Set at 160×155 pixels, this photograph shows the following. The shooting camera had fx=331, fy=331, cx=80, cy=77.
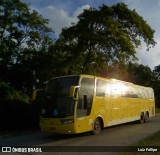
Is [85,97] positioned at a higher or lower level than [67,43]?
lower

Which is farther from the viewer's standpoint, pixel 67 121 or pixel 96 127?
pixel 96 127

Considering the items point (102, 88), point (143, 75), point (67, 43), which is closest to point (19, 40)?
point (67, 43)

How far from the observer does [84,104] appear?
15.9 m

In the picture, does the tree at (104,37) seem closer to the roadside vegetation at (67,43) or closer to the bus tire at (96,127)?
the roadside vegetation at (67,43)

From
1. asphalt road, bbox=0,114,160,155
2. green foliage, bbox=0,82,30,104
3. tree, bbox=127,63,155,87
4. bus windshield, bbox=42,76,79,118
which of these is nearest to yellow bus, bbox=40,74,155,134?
bus windshield, bbox=42,76,79,118

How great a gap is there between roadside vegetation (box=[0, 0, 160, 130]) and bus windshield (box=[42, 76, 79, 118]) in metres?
9.12

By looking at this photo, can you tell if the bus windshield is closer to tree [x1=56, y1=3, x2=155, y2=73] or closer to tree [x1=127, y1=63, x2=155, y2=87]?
tree [x1=56, y1=3, x2=155, y2=73]

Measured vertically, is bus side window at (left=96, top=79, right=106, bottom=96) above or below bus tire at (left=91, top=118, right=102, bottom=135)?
above

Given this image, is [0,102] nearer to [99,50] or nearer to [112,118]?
[112,118]

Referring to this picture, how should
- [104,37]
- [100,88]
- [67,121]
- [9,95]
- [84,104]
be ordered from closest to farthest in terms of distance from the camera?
[67,121], [84,104], [100,88], [9,95], [104,37]

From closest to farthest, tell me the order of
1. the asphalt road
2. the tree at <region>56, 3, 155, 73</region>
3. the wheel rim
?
the asphalt road → the wheel rim → the tree at <region>56, 3, 155, 73</region>

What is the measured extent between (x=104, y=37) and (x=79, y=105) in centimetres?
1096

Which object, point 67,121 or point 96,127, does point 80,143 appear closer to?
point 67,121

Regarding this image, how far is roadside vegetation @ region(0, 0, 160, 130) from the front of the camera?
25.7 m
